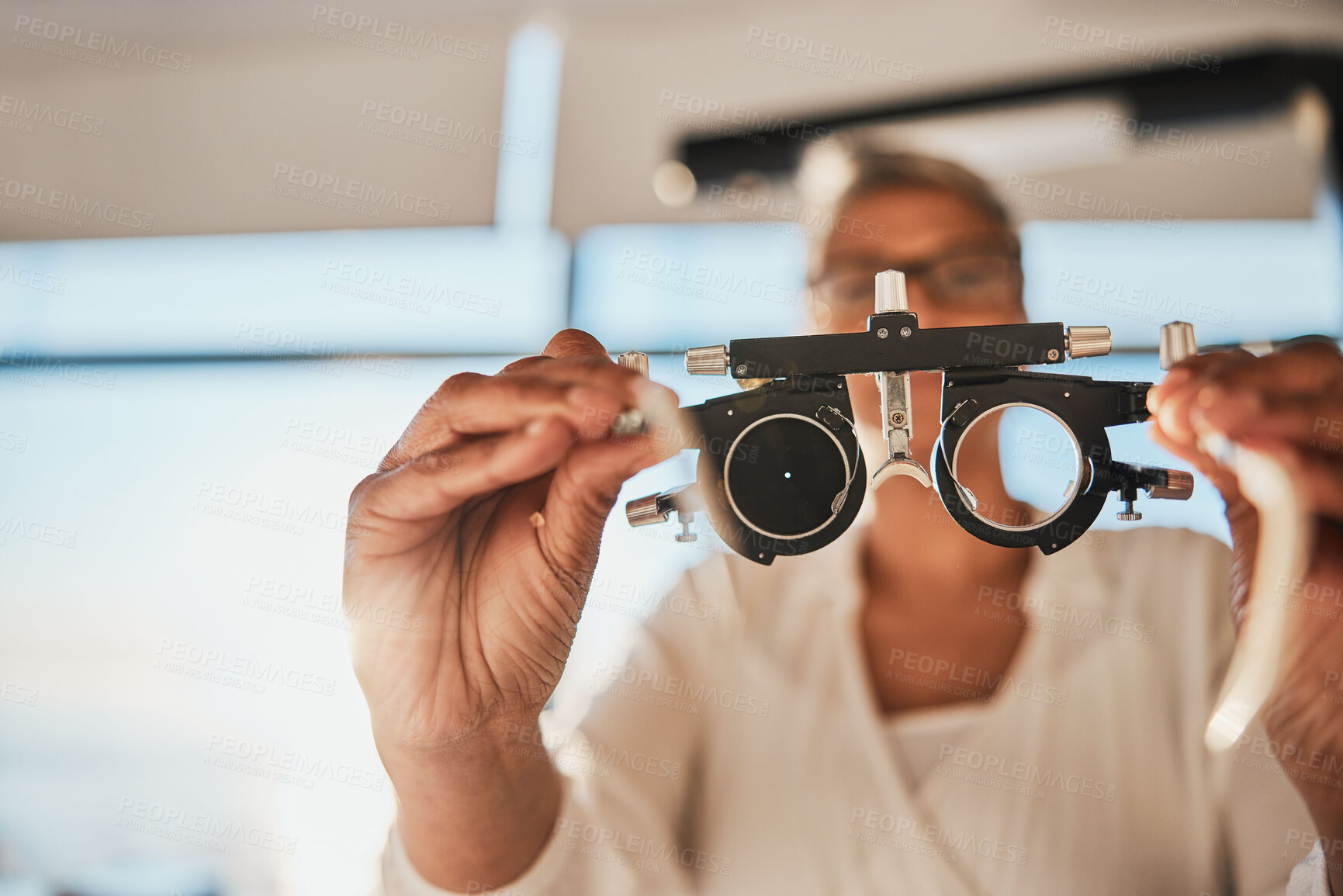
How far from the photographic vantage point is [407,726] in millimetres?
746

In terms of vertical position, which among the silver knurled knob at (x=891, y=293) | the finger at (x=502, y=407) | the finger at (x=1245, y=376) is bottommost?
the finger at (x=502, y=407)

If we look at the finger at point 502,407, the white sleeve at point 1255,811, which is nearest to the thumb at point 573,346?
the finger at point 502,407

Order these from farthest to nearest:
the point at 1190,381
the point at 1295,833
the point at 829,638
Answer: the point at 829,638 < the point at 1295,833 < the point at 1190,381

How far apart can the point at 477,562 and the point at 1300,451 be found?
721 mm

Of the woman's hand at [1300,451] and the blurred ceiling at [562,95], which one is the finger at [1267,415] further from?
the blurred ceiling at [562,95]

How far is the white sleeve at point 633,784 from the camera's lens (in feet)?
3.02

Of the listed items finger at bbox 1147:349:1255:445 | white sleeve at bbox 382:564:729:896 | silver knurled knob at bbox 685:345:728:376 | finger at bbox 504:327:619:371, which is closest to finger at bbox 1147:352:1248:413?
finger at bbox 1147:349:1255:445

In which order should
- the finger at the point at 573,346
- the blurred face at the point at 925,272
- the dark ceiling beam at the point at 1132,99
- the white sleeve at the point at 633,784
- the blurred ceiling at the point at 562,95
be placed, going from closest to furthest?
1. the finger at the point at 573,346
2. the white sleeve at the point at 633,784
3. the blurred face at the point at 925,272
4. the dark ceiling beam at the point at 1132,99
5. the blurred ceiling at the point at 562,95

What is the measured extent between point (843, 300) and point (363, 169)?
1570 millimetres

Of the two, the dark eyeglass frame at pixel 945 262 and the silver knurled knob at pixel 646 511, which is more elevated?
the dark eyeglass frame at pixel 945 262

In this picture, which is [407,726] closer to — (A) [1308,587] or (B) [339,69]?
(A) [1308,587]

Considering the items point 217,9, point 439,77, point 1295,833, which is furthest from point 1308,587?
point 217,9

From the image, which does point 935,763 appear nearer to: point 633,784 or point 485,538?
point 633,784

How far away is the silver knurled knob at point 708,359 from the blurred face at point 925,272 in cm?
48
